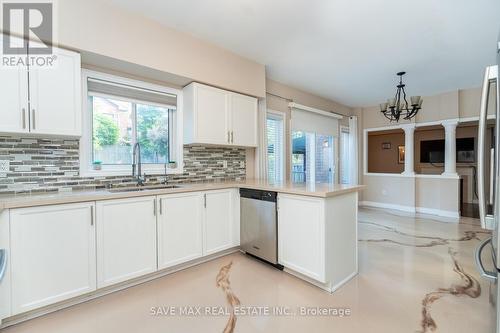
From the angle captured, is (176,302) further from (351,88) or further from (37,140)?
(351,88)

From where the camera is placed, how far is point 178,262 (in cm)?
250

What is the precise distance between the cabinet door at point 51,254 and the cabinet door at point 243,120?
194cm

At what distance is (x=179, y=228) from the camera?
2506 millimetres

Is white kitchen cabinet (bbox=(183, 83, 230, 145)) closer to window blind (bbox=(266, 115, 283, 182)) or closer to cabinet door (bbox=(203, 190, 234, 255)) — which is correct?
cabinet door (bbox=(203, 190, 234, 255))

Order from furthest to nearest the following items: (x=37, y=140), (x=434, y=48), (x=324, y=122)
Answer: (x=324, y=122) → (x=434, y=48) → (x=37, y=140)

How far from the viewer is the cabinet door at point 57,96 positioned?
1.95 metres

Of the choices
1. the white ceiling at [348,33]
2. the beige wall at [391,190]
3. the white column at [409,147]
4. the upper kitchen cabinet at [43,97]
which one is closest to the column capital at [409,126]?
the white column at [409,147]

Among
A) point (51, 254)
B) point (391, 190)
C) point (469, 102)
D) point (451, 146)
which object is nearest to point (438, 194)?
point (391, 190)

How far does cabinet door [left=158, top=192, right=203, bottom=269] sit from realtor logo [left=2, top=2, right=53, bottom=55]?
5.37ft

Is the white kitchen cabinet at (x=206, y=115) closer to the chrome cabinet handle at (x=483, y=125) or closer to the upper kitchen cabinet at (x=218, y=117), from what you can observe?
the upper kitchen cabinet at (x=218, y=117)

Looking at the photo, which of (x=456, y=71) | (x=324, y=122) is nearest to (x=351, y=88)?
(x=324, y=122)

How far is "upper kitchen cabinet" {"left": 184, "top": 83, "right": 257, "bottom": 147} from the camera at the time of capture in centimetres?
293

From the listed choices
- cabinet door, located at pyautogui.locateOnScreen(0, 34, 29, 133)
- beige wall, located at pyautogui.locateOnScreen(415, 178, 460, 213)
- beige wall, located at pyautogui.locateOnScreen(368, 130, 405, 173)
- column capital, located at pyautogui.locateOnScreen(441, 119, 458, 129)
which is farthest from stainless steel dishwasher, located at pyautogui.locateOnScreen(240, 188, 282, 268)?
beige wall, located at pyautogui.locateOnScreen(368, 130, 405, 173)

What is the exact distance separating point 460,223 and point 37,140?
654 cm
